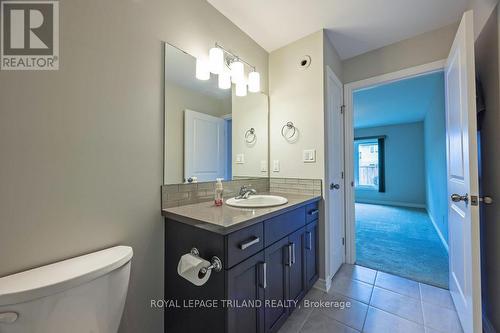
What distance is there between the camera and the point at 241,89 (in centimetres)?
178

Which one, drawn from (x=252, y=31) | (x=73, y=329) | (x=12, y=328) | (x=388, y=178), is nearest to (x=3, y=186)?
(x=12, y=328)

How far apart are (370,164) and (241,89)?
587 centimetres

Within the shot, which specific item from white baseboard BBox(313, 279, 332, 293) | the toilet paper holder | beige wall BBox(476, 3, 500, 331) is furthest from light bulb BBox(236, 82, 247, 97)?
white baseboard BBox(313, 279, 332, 293)

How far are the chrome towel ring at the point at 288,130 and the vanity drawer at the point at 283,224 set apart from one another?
764 millimetres

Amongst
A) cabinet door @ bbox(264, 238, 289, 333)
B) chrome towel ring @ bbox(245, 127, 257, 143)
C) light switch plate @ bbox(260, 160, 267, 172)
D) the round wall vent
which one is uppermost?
the round wall vent

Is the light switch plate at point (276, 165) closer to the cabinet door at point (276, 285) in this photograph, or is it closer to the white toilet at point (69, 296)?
the cabinet door at point (276, 285)

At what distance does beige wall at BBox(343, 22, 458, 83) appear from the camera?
1774mm

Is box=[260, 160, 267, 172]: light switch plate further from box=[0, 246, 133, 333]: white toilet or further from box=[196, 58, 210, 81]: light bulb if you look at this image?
box=[0, 246, 133, 333]: white toilet

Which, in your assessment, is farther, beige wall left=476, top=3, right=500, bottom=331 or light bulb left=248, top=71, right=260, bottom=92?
light bulb left=248, top=71, right=260, bottom=92

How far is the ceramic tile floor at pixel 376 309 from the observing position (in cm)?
135

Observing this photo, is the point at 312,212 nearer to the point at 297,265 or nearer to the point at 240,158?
the point at 297,265

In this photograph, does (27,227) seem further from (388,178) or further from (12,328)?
(388,178)

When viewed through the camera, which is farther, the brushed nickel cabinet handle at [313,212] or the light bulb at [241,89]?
the light bulb at [241,89]

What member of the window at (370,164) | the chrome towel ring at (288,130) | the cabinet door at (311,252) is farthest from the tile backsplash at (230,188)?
the window at (370,164)
